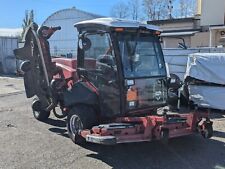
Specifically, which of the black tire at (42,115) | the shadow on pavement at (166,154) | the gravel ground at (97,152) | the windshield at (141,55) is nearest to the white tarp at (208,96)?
the gravel ground at (97,152)

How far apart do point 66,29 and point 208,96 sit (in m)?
22.7

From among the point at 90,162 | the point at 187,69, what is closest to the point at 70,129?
the point at 90,162

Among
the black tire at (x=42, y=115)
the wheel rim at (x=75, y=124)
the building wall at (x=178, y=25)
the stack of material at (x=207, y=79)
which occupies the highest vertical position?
the building wall at (x=178, y=25)

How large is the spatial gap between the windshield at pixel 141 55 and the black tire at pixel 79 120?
109 cm

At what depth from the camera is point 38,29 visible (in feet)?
28.1

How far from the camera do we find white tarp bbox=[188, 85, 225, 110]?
10461 mm

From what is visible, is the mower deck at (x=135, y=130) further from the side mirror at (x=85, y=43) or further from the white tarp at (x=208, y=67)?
the white tarp at (x=208, y=67)

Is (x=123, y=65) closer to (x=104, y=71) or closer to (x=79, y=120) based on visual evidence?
(x=104, y=71)

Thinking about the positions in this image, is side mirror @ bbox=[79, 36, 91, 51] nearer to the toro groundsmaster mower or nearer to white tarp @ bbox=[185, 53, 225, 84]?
the toro groundsmaster mower

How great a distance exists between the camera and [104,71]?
268 inches

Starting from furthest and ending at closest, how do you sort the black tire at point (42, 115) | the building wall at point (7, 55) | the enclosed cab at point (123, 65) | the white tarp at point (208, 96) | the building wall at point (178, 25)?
1. the building wall at point (7, 55)
2. the building wall at point (178, 25)
3. the white tarp at point (208, 96)
4. the black tire at point (42, 115)
5. the enclosed cab at point (123, 65)

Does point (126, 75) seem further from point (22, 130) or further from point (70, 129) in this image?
point (22, 130)

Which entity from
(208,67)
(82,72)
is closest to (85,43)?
(82,72)

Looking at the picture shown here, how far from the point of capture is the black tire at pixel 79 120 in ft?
22.7
